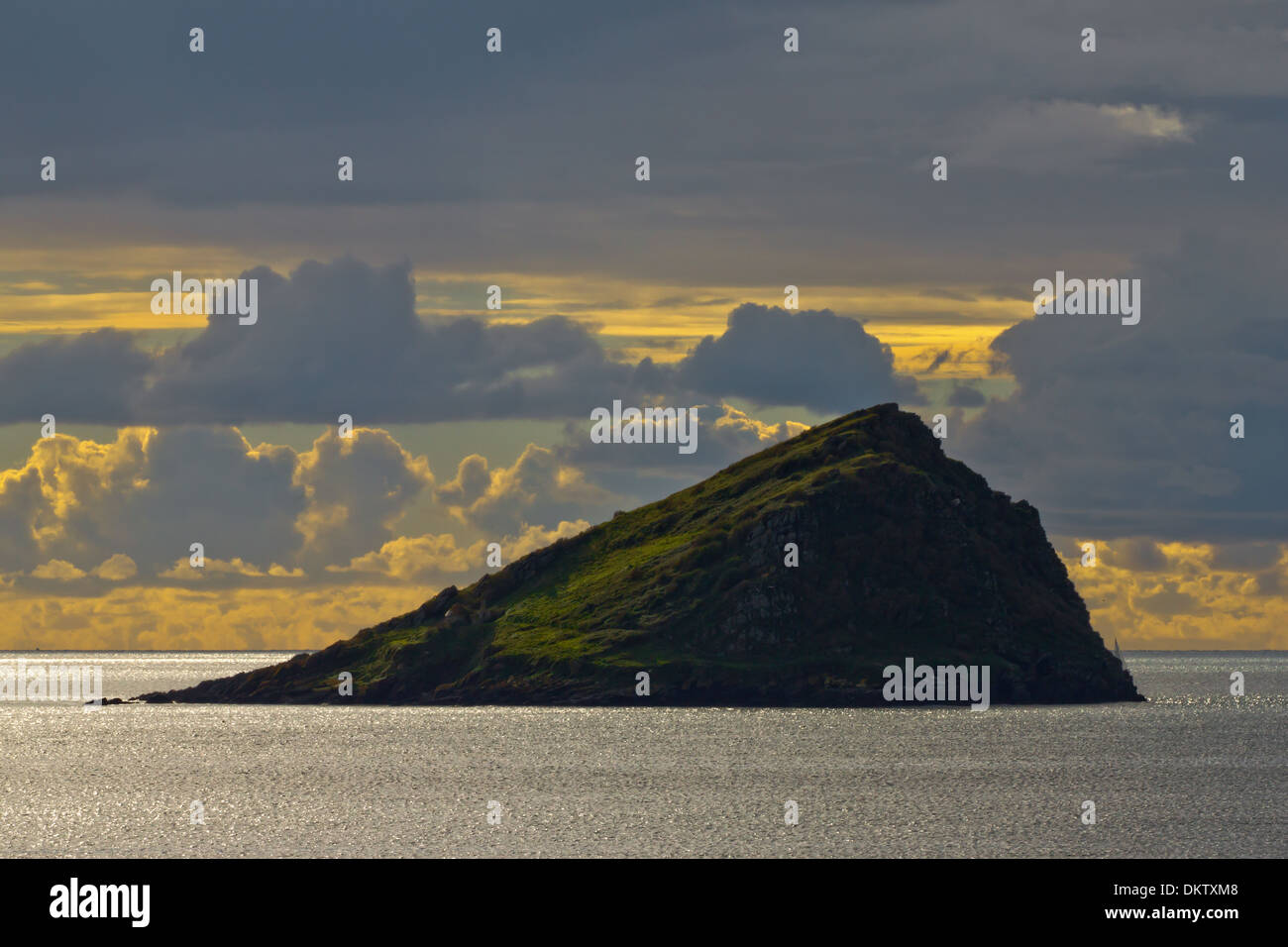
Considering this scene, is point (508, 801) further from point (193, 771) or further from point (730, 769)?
point (193, 771)

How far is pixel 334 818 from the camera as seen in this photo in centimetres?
13138
